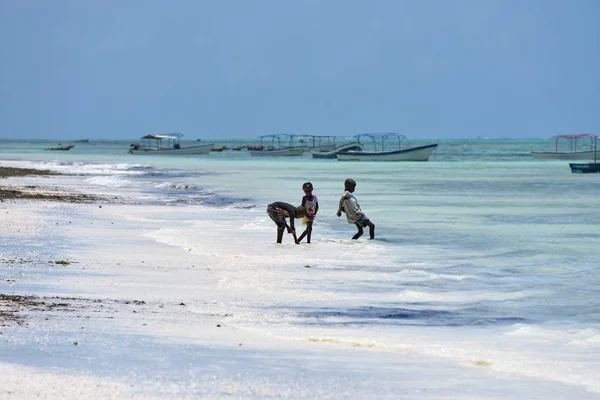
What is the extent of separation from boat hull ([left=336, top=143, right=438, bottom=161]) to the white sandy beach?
73.4 metres

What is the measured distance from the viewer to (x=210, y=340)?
25.1ft

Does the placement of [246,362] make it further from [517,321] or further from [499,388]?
Result: [517,321]

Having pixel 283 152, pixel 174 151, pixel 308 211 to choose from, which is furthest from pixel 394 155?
pixel 308 211

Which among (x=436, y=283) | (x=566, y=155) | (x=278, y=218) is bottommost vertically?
(x=566, y=155)

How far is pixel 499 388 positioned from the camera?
251 inches

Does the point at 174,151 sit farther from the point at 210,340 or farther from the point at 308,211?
the point at 210,340

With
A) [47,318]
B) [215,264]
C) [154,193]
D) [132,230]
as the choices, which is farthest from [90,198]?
[47,318]

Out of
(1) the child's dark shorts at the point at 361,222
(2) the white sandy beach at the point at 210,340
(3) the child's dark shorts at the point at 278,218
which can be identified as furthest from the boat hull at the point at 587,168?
(2) the white sandy beach at the point at 210,340

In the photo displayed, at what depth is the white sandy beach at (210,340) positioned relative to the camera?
20.2ft

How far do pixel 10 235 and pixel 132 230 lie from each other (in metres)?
2.64

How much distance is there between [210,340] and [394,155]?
80538 mm

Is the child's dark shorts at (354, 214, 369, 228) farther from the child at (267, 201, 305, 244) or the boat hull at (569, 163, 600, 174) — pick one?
the boat hull at (569, 163, 600, 174)

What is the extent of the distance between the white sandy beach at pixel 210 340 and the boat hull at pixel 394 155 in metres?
73.4

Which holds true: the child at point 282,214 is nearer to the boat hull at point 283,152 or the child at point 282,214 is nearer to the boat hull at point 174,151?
the boat hull at point 283,152
